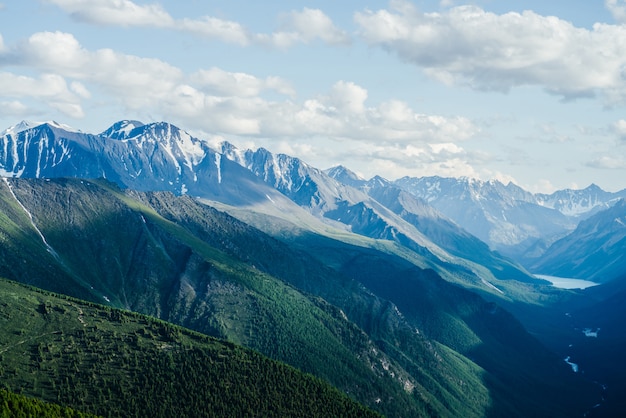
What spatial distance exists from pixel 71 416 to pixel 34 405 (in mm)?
10036

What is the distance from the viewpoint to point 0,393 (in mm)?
179625

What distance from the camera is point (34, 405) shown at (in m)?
181

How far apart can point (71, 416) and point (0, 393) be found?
63.2 ft

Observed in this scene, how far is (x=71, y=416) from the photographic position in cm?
18350

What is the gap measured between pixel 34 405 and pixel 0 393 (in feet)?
30.6
